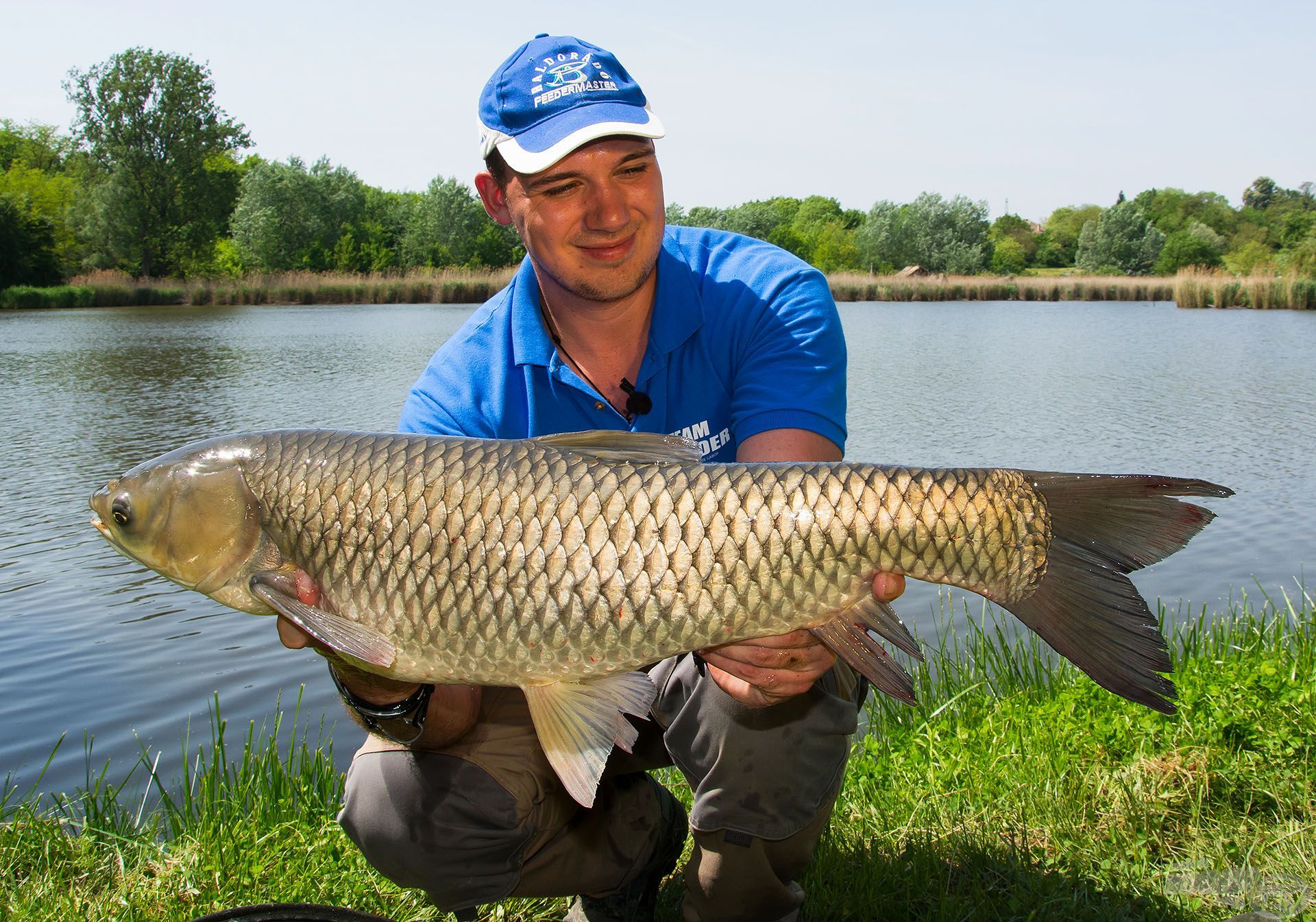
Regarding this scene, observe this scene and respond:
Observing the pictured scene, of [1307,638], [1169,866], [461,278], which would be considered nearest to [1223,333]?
[1307,638]

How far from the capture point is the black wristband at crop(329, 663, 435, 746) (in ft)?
6.16

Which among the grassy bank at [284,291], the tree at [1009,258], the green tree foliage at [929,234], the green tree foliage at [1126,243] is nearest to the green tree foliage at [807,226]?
the green tree foliage at [929,234]

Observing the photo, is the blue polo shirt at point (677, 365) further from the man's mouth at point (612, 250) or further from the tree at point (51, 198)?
the tree at point (51, 198)

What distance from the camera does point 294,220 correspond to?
153ft

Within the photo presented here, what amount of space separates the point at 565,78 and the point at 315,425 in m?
7.79

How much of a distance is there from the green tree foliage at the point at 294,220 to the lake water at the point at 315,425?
24684mm

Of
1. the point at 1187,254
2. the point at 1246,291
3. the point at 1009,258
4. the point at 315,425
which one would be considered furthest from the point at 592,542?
the point at 1009,258

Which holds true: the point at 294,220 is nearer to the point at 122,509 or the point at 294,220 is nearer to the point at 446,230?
the point at 446,230

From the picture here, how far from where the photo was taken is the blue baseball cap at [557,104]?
2119 millimetres

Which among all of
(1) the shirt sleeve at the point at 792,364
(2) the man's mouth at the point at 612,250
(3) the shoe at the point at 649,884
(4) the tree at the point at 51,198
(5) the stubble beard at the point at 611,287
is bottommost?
(3) the shoe at the point at 649,884

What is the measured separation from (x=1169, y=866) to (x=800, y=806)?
2.21ft

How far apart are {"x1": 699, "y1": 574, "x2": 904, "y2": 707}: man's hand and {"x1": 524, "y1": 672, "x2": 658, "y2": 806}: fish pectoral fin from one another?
0.47ft

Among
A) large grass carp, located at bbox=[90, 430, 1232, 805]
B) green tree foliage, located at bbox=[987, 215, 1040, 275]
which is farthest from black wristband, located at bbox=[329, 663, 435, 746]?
green tree foliage, located at bbox=[987, 215, 1040, 275]

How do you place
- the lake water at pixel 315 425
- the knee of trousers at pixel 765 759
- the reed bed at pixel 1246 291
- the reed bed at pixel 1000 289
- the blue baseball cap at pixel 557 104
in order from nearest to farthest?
the knee of trousers at pixel 765 759 → the blue baseball cap at pixel 557 104 → the lake water at pixel 315 425 → the reed bed at pixel 1246 291 → the reed bed at pixel 1000 289
